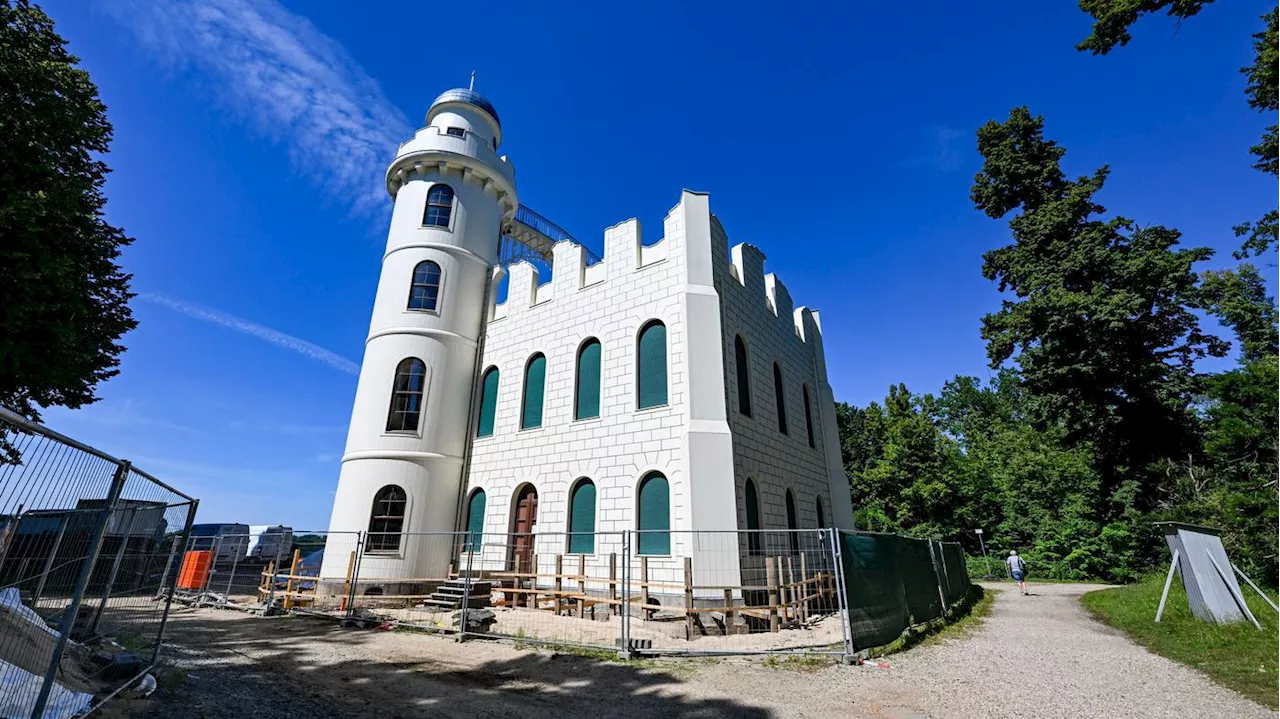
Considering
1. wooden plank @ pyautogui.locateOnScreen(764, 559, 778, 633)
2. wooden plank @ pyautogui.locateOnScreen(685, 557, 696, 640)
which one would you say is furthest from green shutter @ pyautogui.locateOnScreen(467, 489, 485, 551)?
wooden plank @ pyautogui.locateOnScreen(764, 559, 778, 633)

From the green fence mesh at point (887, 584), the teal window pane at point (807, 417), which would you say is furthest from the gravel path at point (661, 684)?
the teal window pane at point (807, 417)

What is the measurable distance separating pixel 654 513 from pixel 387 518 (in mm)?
8783

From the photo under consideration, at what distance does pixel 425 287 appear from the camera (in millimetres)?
18391

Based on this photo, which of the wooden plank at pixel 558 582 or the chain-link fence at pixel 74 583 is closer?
the chain-link fence at pixel 74 583

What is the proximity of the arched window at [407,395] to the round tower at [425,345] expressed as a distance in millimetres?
34

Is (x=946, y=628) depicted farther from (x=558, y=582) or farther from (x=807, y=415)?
(x=807, y=415)

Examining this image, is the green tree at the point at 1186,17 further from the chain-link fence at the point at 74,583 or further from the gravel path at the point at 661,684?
the chain-link fence at the point at 74,583

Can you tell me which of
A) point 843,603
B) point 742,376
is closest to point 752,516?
point 742,376

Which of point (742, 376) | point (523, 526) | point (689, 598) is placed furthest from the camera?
point (523, 526)

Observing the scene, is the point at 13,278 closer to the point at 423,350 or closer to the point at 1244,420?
the point at 423,350

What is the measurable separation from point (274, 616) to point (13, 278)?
32.4 ft

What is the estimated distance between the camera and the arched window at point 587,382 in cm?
1530

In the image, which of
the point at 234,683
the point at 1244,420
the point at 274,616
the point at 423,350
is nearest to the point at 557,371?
the point at 423,350

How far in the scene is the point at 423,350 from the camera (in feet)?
57.9
